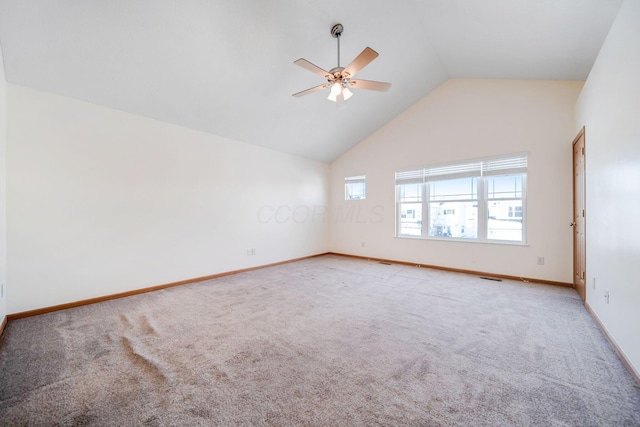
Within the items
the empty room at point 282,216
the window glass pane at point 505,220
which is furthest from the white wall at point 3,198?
the window glass pane at point 505,220

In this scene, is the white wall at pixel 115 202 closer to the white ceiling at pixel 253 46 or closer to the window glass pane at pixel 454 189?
the white ceiling at pixel 253 46

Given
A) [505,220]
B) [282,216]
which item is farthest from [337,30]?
[505,220]

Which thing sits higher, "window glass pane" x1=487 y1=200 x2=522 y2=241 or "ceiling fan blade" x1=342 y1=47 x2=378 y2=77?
"ceiling fan blade" x1=342 y1=47 x2=378 y2=77

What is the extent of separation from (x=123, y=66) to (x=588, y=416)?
16.4 ft

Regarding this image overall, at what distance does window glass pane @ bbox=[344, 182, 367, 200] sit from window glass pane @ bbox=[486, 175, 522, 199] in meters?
2.63

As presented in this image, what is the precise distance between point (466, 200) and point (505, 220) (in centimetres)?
72

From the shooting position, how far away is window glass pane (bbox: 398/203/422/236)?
17.9 ft

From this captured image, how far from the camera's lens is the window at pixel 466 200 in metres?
4.35

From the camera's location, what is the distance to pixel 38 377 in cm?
177

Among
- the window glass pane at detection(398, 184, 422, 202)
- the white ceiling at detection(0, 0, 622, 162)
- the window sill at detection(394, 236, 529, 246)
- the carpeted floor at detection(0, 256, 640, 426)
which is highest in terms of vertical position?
the white ceiling at detection(0, 0, 622, 162)

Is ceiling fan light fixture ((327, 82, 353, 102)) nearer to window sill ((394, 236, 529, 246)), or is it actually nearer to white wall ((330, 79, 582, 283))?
white wall ((330, 79, 582, 283))

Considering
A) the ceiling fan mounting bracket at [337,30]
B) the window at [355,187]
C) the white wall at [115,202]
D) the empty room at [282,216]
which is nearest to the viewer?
the empty room at [282,216]


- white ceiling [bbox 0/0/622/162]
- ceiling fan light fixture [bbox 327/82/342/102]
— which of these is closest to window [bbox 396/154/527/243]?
white ceiling [bbox 0/0/622/162]

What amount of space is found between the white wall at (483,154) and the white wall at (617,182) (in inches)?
47.9
